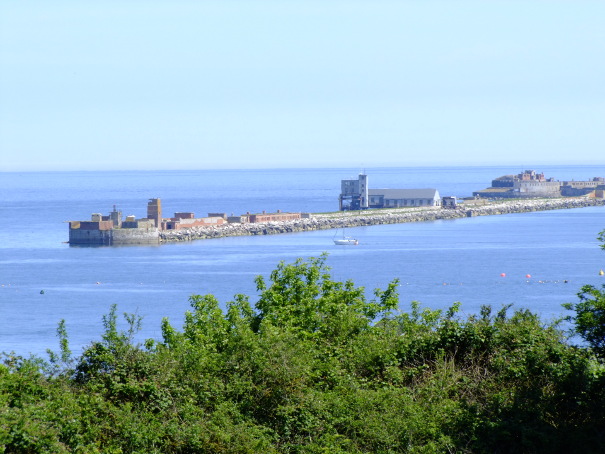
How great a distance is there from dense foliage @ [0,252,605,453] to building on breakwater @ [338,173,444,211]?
9918 cm

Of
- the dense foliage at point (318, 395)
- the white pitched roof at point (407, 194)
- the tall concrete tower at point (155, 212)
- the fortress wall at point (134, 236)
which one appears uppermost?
the dense foliage at point (318, 395)

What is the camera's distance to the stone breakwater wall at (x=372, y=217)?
85375 mm

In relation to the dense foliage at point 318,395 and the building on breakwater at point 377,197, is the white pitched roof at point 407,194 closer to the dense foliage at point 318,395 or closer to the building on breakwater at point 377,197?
the building on breakwater at point 377,197

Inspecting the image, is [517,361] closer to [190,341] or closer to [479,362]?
[479,362]

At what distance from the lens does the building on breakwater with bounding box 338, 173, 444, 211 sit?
371 feet

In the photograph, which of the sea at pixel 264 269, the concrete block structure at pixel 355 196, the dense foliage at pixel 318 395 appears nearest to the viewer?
the dense foliage at pixel 318 395

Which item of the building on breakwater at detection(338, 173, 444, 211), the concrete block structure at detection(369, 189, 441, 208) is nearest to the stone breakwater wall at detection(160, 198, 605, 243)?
the concrete block structure at detection(369, 189, 441, 208)

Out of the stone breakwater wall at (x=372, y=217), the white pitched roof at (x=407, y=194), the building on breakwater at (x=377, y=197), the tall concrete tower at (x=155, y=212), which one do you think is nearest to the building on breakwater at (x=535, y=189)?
the stone breakwater wall at (x=372, y=217)

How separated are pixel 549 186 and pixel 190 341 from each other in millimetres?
135675

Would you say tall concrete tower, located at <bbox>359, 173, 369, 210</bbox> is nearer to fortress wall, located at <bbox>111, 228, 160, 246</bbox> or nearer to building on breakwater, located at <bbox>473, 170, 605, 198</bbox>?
building on breakwater, located at <bbox>473, 170, 605, 198</bbox>

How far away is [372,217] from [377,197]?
50.8ft

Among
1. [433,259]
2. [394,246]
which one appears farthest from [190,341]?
[394,246]

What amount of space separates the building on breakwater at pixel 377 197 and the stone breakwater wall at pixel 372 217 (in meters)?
3.77

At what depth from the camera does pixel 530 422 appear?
1127 centimetres
